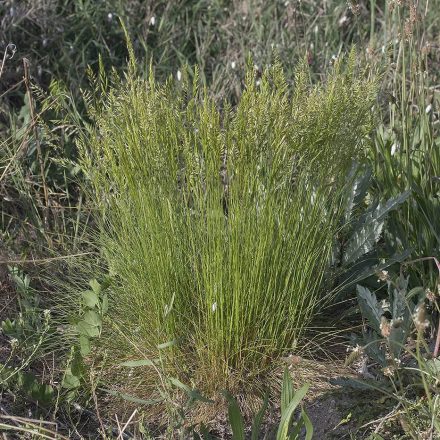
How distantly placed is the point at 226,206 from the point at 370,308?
0.56m

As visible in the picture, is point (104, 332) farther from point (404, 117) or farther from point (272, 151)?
point (404, 117)

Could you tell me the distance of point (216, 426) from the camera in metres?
2.46

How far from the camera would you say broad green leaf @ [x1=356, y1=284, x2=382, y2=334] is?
253 centimetres

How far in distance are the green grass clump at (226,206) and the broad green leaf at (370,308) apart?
139 mm

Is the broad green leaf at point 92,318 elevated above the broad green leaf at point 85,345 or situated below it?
above

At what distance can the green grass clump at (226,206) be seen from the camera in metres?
2.27

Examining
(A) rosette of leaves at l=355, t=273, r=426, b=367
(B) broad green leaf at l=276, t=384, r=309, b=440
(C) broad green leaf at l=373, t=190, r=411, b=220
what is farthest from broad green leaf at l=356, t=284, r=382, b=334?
(B) broad green leaf at l=276, t=384, r=309, b=440

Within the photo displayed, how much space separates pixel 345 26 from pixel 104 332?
8.68ft

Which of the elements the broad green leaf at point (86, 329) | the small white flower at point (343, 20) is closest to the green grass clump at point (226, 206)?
the broad green leaf at point (86, 329)

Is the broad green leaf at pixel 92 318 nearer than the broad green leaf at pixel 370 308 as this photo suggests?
Yes

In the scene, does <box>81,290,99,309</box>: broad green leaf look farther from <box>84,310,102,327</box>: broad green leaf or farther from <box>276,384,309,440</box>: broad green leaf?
<box>276,384,309,440</box>: broad green leaf

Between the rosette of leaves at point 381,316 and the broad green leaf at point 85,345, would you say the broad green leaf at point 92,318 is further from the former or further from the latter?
the rosette of leaves at point 381,316

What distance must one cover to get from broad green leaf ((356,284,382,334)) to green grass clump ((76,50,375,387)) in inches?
5.5

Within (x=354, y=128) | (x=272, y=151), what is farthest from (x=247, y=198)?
(x=354, y=128)
